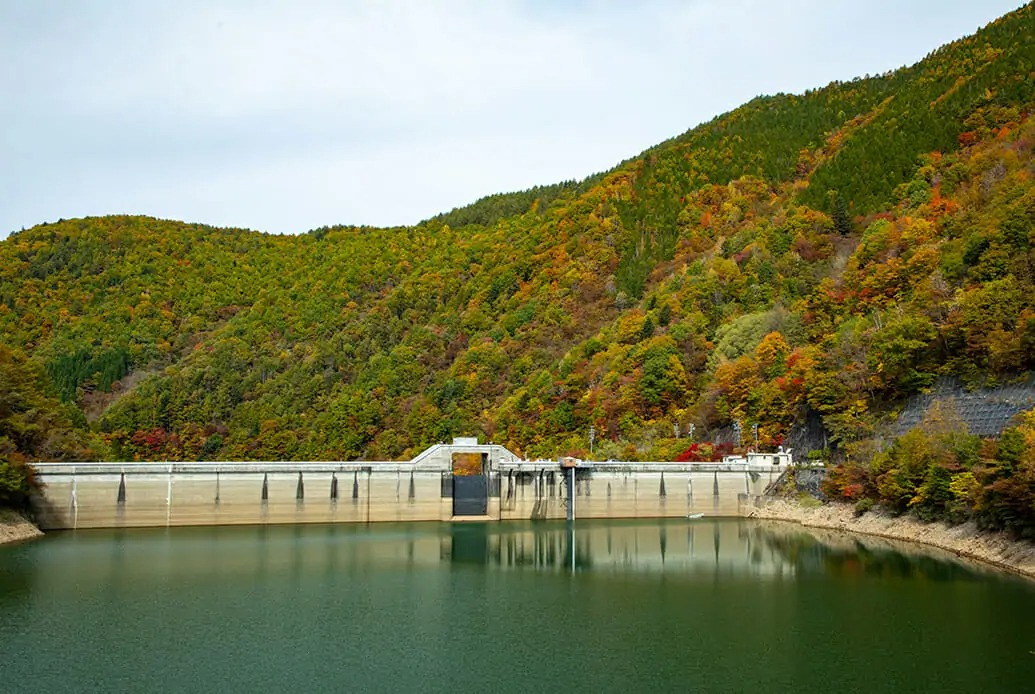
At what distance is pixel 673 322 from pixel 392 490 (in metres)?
58.0

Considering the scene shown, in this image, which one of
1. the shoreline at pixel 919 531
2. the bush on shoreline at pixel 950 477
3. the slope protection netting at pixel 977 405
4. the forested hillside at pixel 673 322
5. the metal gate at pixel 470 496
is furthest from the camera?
the metal gate at pixel 470 496

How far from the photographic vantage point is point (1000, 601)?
1747 inches

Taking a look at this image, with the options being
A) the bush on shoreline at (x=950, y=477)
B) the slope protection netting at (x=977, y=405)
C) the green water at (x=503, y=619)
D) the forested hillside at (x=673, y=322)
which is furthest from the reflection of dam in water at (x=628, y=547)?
the slope protection netting at (x=977, y=405)

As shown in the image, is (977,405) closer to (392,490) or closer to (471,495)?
(471,495)

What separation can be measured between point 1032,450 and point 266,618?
39.5 meters

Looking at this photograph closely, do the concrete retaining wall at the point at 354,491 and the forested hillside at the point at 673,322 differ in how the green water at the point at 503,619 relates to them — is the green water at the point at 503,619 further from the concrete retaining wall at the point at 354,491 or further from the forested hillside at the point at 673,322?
the forested hillside at the point at 673,322

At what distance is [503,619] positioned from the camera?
141 feet

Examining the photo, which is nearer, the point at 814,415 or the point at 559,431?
the point at 814,415

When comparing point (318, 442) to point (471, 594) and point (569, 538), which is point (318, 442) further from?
point (471, 594)

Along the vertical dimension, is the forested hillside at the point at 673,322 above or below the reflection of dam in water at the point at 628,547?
above

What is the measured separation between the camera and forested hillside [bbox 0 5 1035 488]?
84.6 m

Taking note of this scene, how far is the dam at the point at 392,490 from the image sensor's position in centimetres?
7575

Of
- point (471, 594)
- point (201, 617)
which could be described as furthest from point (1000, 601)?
point (201, 617)

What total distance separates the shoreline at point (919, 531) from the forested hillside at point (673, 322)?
6.43 meters
